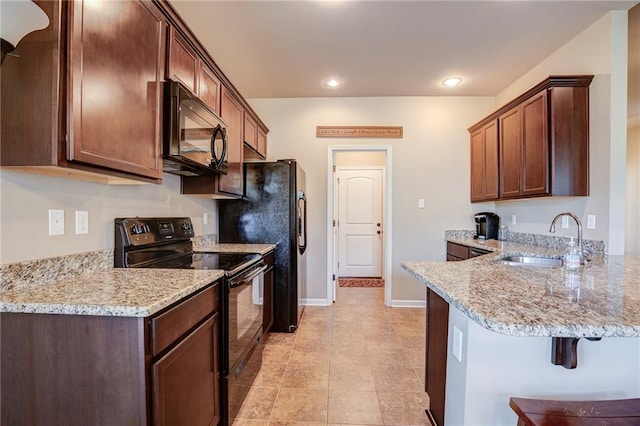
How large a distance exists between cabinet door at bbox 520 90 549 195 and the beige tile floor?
5.53ft

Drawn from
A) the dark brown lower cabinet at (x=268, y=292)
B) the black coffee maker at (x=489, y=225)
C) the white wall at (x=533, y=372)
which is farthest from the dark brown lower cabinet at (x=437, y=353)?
the black coffee maker at (x=489, y=225)

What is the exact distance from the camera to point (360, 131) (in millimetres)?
3701

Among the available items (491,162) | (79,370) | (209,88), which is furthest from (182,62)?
(491,162)

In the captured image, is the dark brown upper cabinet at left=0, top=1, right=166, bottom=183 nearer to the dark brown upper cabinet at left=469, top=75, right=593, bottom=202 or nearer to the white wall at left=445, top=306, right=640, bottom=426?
the white wall at left=445, top=306, right=640, bottom=426

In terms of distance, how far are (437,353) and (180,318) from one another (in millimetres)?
1261

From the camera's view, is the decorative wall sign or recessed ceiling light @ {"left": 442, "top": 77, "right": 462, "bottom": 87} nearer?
recessed ceiling light @ {"left": 442, "top": 77, "right": 462, "bottom": 87}

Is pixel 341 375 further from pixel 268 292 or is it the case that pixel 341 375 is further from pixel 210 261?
pixel 210 261

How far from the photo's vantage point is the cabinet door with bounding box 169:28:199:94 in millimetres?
1587

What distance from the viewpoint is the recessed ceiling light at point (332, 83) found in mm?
3237

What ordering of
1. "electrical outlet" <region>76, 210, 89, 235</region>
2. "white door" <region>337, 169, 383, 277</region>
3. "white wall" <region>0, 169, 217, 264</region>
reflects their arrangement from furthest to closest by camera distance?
"white door" <region>337, 169, 383, 277</region> → "electrical outlet" <region>76, 210, 89, 235</region> → "white wall" <region>0, 169, 217, 264</region>

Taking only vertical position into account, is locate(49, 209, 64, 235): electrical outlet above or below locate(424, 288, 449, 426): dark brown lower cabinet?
above

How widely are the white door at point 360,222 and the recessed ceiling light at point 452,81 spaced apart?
6.95ft

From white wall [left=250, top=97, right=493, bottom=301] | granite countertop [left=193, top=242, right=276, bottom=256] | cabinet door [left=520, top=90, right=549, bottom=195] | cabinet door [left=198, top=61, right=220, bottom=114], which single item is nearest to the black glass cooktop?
granite countertop [left=193, top=242, right=276, bottom=256]

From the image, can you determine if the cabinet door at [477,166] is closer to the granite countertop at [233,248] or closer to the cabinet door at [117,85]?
the granite countertop at [233,248]
